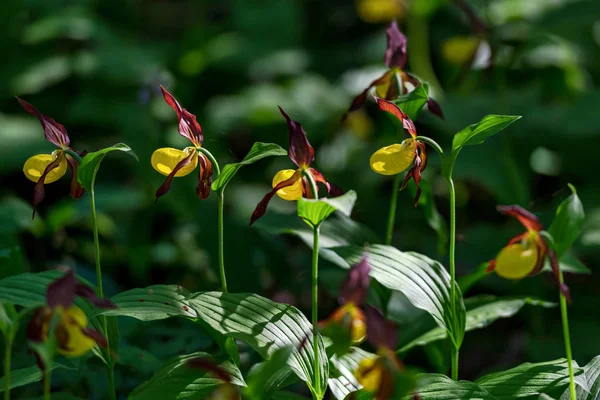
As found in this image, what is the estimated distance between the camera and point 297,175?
2.52ft

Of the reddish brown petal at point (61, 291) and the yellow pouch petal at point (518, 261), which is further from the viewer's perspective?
the yellow pouch petal at point (518, 261)

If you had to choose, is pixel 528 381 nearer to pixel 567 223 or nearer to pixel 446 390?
pixel 446 390

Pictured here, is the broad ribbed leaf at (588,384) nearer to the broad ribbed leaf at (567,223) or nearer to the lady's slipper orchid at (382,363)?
the broad ribbed leaf at (567,223)

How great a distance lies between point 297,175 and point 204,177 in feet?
0.38

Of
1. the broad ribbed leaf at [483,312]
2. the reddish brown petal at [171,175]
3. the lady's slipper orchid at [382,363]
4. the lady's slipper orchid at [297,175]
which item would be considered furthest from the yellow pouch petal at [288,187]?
the broad ribbed leaf at [483,312]

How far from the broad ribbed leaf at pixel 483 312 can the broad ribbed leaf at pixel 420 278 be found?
110 mm

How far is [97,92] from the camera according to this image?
2455 millimetres

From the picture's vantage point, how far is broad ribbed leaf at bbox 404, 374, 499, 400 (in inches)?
30.4

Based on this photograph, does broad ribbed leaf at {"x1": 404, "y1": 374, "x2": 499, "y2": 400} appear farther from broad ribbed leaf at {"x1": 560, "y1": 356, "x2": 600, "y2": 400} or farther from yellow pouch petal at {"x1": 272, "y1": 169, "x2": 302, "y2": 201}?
yellow pouch petal at {"x1": 272, "y1": 169, "x2": 302, "y2": 201}

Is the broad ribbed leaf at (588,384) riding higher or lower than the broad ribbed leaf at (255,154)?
lower

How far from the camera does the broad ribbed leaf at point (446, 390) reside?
2.53 ft

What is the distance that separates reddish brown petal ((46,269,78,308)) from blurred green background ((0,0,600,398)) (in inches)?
14.4

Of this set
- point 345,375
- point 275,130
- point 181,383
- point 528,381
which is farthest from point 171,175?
point 275,130

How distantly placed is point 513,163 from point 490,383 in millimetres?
880
